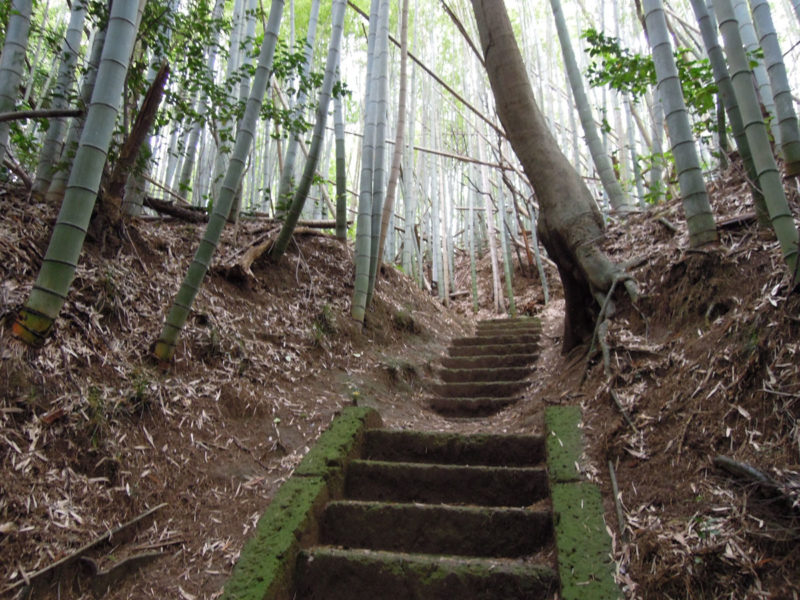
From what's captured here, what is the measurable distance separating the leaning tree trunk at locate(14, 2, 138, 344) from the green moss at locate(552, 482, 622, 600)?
2.25m

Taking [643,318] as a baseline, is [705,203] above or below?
above

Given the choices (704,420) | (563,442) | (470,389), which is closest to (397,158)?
(470,389)

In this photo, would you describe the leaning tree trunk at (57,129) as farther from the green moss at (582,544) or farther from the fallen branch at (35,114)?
the green moss at (582,544)

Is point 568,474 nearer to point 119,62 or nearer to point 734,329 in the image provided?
point 734,329

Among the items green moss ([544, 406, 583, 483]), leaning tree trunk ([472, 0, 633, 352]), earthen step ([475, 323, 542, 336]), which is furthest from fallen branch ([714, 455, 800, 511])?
earthen step ([475, 323, 542, 336])

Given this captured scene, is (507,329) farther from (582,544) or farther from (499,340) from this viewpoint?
(582,544)

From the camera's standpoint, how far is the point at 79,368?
225 centimetres

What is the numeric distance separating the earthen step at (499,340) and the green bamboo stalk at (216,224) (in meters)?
3.47

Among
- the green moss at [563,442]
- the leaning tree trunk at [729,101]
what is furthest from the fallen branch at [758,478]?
the leaning tree trunk at [729,101]

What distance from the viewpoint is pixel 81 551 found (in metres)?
1.72

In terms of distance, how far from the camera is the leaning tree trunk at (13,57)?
9.29ft

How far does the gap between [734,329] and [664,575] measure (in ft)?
3.59

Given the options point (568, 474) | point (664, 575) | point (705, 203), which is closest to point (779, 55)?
point (705, 203)

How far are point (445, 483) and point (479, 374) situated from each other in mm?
2332
